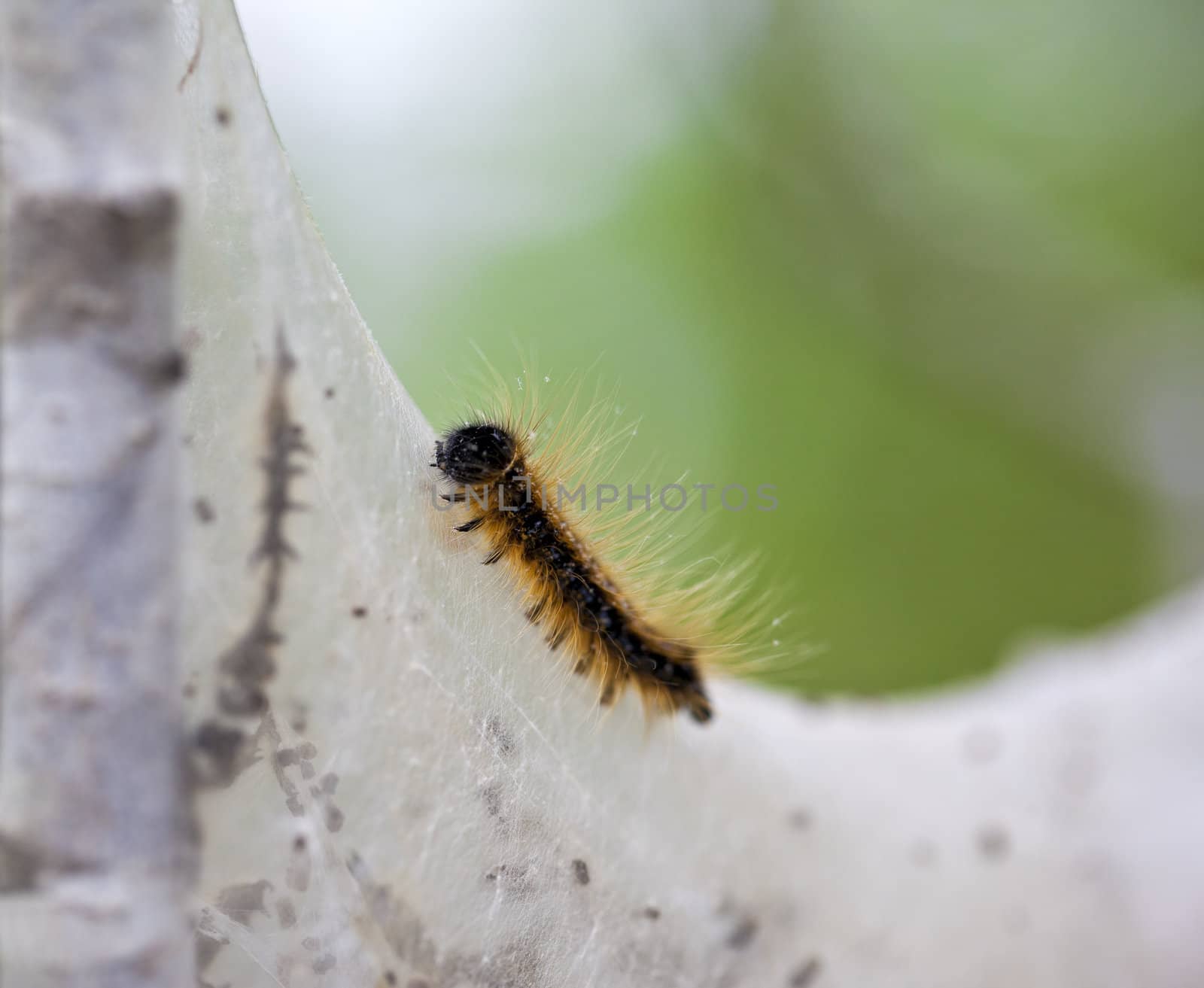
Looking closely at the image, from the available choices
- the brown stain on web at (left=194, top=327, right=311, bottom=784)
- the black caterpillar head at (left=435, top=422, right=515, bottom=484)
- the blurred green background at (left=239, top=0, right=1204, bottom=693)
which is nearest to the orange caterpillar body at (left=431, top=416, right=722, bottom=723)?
the black caterpillar head at (left=435, top=422, right=515, bottom=484)

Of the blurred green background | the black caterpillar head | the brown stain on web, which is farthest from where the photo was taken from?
the blurred green background

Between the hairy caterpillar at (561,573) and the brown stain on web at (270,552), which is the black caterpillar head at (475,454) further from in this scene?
the brown stain on web at (270,552)

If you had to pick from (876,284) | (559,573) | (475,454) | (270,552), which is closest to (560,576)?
(559,573)

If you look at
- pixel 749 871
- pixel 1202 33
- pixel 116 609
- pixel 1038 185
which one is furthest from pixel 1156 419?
pixel 116 609

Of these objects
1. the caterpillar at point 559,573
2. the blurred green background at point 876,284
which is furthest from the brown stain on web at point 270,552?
the blurred green background at point 876,284

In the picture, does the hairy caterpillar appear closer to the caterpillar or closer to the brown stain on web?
the caterpillar

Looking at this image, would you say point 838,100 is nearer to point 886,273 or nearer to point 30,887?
point 886,273

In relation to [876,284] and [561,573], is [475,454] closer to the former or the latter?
[561,573]

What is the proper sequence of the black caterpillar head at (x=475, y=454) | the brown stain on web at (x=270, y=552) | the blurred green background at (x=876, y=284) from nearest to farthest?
the brown stain on web at (x=270, y=552), the black caterpillar head at (x=475, y=454), the blurred green background at (x=876, y=284)
